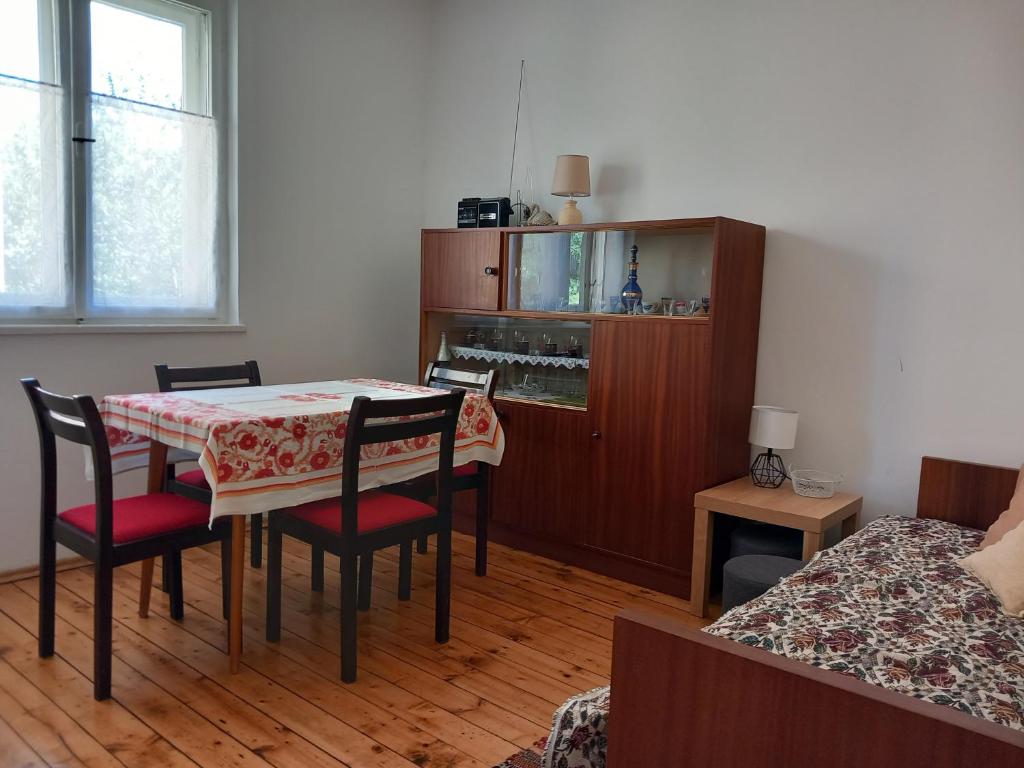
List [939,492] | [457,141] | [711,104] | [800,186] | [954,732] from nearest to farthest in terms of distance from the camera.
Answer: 1. [954,732]
2. [939,492]
3. [800,186]
4. [711,104]
5. [457,141]

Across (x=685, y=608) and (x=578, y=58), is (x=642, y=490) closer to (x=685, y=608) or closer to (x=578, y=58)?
(x=685, y=608)

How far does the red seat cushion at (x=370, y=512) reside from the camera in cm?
257

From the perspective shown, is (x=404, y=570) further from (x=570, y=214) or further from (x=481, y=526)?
(x=570, y=214)

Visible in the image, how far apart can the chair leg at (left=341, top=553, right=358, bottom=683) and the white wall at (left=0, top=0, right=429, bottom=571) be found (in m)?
1.63

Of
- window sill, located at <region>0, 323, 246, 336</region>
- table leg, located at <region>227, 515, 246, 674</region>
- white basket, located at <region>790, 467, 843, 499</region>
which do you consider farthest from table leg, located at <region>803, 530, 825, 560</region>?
window sill, located at <region>0, 323, 246, 336</region>

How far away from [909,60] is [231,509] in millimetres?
2900

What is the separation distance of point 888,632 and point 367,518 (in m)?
1.53

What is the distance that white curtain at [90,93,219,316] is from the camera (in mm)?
3439

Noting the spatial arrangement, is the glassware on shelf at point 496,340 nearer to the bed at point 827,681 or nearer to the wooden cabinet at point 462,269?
the wooden cabinet at point 462,269

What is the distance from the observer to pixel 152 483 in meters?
2.87

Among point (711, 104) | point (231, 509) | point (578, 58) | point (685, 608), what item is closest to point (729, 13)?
point (711, 104)

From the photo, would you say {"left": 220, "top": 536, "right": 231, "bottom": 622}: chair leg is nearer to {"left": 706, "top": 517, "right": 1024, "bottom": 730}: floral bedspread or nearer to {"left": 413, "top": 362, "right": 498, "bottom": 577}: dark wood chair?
{"left": 413, "top": 362, "right": 498, "bottom": 577}: dark wood chair

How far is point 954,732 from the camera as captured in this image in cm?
112

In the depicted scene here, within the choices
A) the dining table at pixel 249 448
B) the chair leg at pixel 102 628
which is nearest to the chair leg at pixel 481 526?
the dining table at pixel 249 448
